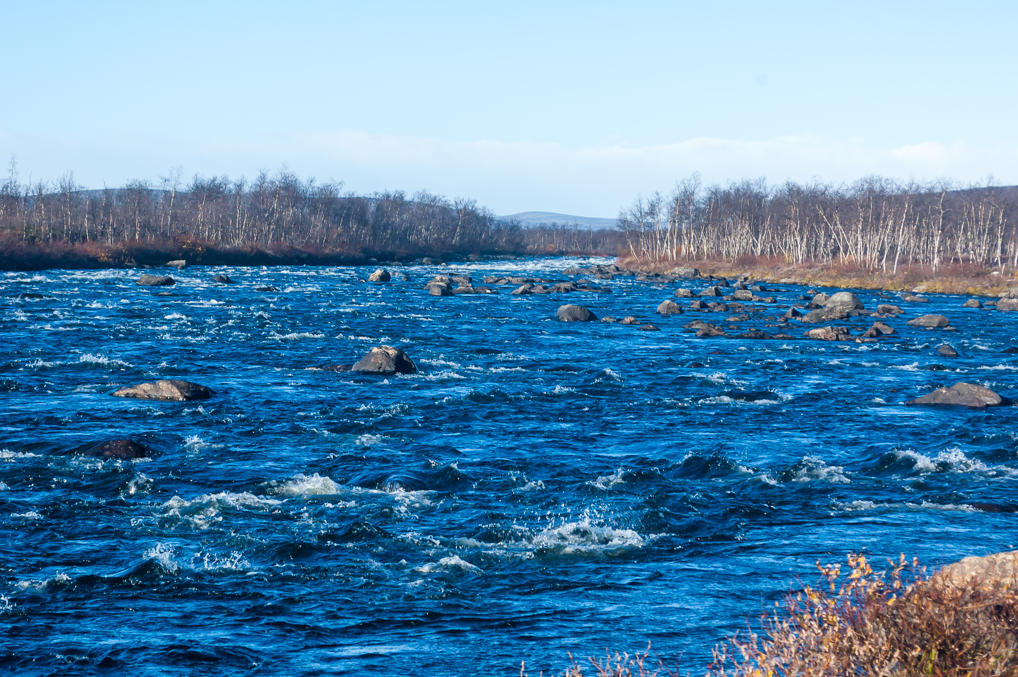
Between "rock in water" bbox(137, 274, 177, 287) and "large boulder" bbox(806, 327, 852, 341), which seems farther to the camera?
"rock in water" bbox(137, 274, 177, 287)

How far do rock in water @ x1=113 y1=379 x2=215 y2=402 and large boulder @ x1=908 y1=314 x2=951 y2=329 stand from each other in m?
34.6

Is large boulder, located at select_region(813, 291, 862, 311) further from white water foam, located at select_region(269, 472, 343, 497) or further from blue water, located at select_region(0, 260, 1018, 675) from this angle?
white water foam, located at select_region(269, 472, 343, 497)

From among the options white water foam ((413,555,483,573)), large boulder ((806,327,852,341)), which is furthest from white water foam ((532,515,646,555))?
large boulder ((806,327,852,341))

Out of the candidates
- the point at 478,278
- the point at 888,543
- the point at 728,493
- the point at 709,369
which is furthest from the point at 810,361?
the point at 478,278

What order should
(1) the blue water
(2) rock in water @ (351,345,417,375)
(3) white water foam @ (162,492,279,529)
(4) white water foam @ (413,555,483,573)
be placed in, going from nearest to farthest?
(1) the blue water
(4) white water foam @ (413,555,483,573)
(3) white water foam @ (162,492,279,529)
(2) rock in water @ (351,345,417,375)

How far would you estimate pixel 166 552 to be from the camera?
12.2 m

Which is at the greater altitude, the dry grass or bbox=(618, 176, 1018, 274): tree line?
bbox=(618, 176, 1018, 274): tree line

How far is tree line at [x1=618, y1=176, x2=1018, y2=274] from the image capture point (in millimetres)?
93812

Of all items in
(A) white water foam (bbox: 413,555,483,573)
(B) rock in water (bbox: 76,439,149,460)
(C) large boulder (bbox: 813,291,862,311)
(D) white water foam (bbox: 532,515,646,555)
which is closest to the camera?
(A) white water foam (bbox: 413,555,483,573)

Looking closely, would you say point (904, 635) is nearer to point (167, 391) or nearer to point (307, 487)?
point (307, 487)

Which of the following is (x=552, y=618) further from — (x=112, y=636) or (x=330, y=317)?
(x=330, y=317)

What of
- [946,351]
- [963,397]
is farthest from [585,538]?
[946,351]

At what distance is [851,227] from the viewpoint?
10150 centimetres

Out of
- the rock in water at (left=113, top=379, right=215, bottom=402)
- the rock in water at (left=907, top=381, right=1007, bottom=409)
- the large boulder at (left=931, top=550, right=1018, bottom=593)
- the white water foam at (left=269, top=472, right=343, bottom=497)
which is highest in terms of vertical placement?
the large boulder at (left=931, top=550, right=1018, bottom=593)
